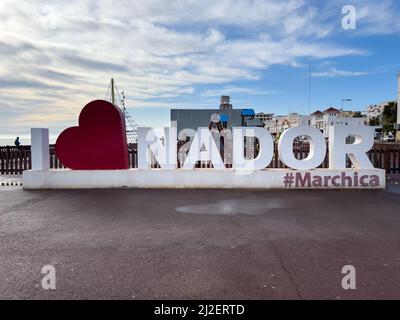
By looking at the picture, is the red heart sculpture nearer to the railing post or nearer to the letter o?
the railing post

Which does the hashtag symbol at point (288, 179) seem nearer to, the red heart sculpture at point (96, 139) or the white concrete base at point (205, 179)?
the white concrete base at point (205, 179)

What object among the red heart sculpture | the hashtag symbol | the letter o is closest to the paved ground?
the hashtag symbol

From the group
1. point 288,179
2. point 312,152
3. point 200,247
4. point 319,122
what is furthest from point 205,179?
point 319,122

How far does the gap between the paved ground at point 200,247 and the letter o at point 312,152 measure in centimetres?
201

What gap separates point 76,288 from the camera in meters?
3.88

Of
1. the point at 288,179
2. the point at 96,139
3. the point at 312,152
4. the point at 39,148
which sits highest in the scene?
the point at 96,139

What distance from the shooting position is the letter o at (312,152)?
432 inches

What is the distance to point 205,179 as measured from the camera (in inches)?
440

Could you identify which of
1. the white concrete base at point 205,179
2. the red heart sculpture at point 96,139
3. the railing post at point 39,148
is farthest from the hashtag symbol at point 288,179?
the railing post at point 39,148

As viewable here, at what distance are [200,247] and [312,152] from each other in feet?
23.0

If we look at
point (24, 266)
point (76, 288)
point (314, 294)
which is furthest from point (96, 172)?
point (314, 294)

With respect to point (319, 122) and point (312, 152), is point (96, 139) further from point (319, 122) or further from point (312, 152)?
point (319, 122)

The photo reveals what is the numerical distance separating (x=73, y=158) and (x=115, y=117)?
1.91 meters

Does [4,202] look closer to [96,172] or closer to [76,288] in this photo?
[96,172]
